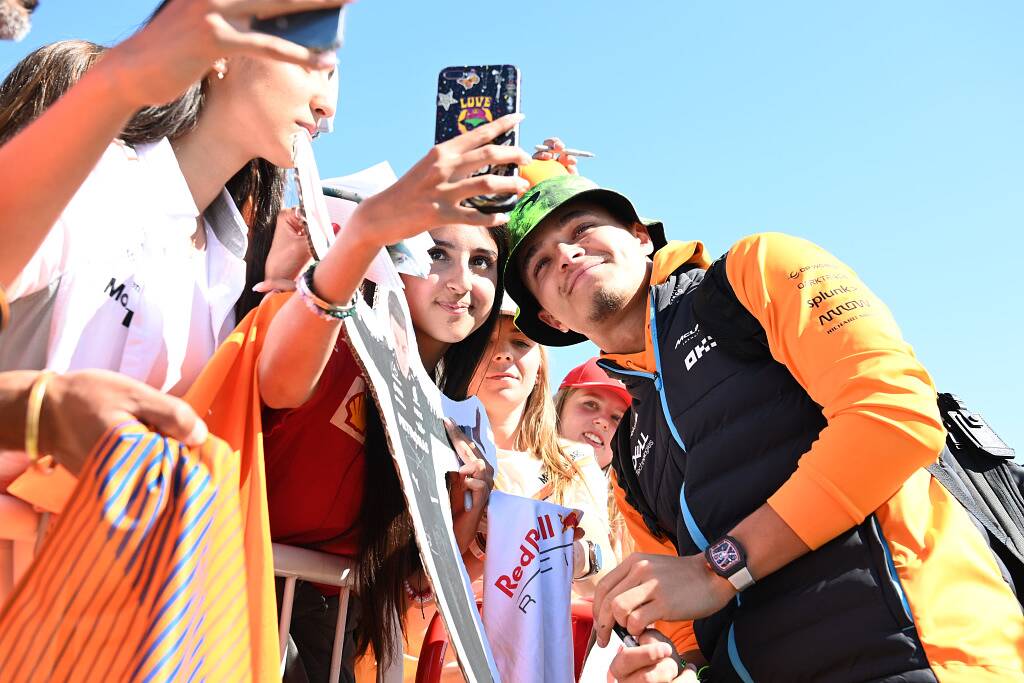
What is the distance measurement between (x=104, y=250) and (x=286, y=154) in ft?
1.77

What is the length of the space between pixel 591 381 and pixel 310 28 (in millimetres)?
4232

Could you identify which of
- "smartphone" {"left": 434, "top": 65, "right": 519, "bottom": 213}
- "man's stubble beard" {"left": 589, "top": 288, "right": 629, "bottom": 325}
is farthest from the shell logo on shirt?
"man's stubble beard" {"left": 589, "top": 288, "right": 629, "bottom": 325}

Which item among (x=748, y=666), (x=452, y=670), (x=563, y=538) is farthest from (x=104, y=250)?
(x=748, y=666)

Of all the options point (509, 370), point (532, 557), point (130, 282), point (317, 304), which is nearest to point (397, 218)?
point (317, 304)

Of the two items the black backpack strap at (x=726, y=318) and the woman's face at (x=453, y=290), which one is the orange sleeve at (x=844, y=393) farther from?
the woman's face at (x=453, y=290)

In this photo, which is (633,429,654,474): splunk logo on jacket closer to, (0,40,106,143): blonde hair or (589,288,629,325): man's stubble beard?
(589,288,629,325): man's stubble beard

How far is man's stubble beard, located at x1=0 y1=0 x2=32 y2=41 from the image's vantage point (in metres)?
1.35

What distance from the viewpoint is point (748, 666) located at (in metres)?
2.53

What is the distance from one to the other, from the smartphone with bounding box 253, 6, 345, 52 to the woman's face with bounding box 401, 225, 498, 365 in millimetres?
1731

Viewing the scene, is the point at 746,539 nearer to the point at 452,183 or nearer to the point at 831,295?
the point at 831,295

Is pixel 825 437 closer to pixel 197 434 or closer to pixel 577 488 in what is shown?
pixel 197 434

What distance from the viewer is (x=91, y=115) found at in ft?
4.50

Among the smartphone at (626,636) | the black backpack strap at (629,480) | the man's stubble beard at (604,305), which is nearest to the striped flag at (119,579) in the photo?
the smartphone at (626,636)

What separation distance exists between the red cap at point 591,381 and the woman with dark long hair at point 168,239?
3.02 meters
